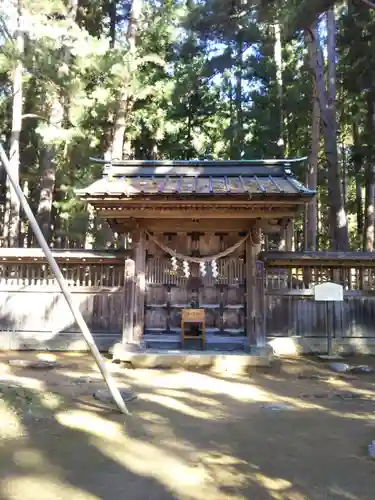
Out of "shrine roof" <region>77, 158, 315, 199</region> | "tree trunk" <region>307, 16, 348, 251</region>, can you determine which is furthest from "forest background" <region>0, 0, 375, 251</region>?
"shrine roof" <region>77, 158, 315, 199</region>

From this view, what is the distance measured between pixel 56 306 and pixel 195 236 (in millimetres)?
3432

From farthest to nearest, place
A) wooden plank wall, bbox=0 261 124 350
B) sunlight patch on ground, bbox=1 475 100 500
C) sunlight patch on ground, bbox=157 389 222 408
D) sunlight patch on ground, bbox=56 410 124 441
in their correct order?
wooden plank wall, bbox=0 261 124 350, sunlight patch on ground, bbox=157 389 222 408, sunlight patch on ground, bbox=56 410 124 441, sunlight patch on ground, bbox=1 475 100 500

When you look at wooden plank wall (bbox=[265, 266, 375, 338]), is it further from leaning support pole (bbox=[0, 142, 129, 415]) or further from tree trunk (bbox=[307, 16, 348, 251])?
leaning support pole (bbox=[0, 142, 129, 415])

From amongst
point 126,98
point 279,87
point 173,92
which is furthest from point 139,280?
point 279,87

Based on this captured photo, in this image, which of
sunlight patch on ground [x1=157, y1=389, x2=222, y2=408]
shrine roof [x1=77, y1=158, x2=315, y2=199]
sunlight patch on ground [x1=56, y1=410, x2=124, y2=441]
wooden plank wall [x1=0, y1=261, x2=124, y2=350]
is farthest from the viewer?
wooden plank wall [x1=0, y1=261, x2=124, y2=350]

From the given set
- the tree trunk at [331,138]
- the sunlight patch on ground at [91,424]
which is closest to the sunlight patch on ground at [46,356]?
the sunlight patch on ground at [91,424]

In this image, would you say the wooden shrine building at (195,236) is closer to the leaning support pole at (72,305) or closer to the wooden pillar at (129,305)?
the wooden pillar at (129,305)

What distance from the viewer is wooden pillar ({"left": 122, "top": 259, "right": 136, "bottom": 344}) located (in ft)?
26.4

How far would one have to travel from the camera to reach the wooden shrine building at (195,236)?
7484mm

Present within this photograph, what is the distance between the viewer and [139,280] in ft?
27.2

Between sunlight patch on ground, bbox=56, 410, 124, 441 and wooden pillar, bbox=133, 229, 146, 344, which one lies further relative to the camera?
wooden pillar, bbox=133, 229, 146, 344

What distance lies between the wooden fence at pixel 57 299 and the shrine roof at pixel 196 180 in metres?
1.79

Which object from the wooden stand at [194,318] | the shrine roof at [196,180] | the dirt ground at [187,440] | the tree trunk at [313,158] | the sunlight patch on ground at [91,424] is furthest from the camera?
the tree trunk at [313,158]

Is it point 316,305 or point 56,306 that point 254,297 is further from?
point 56,306
